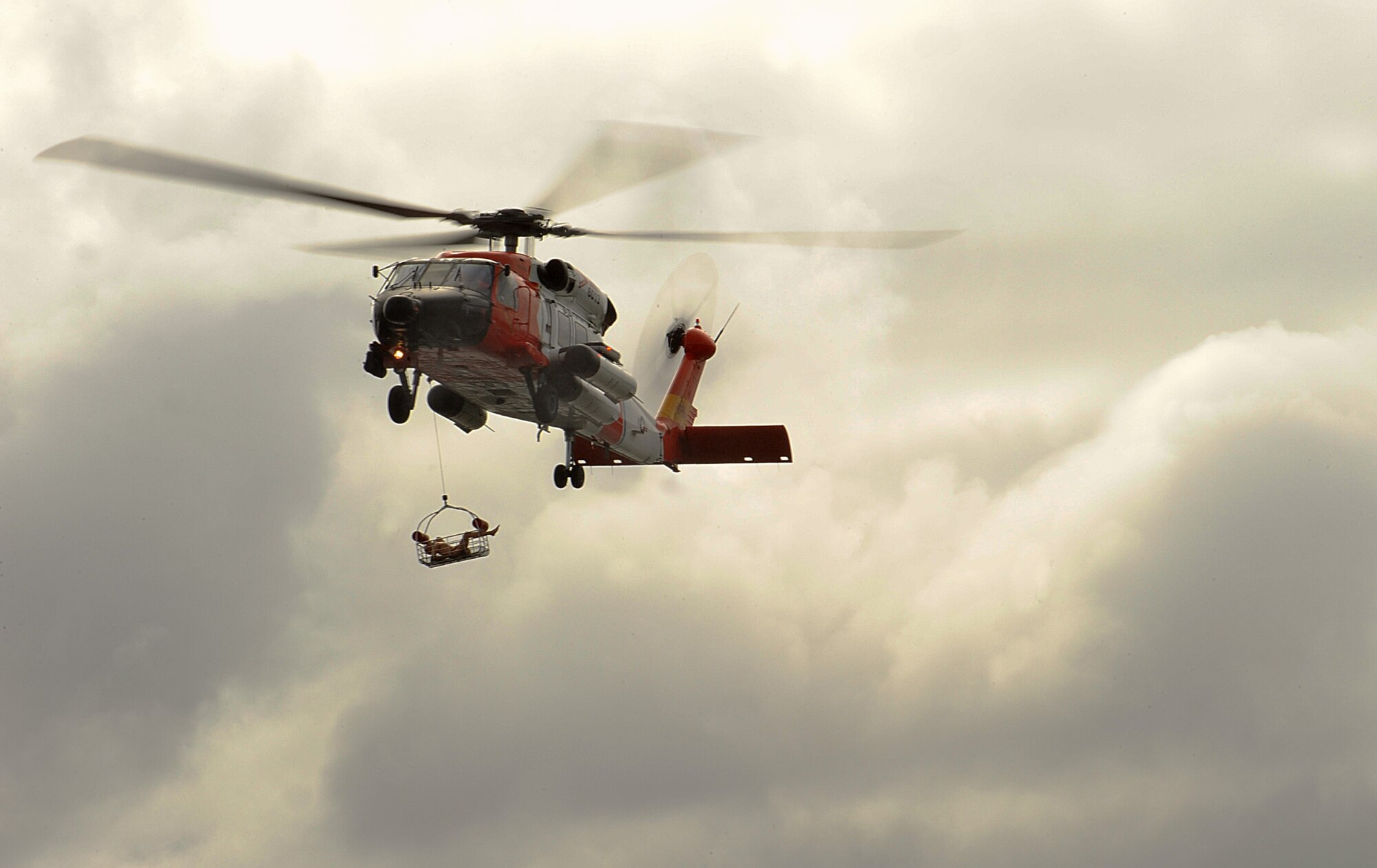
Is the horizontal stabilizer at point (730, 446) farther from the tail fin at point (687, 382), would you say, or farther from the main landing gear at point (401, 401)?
the main landing gear at point (401, 401)

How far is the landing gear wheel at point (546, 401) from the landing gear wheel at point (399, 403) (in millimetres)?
3702

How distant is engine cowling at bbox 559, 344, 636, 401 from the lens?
134ft

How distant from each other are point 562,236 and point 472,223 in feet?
9.20

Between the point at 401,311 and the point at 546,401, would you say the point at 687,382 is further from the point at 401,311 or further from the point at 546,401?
the point at 401,311

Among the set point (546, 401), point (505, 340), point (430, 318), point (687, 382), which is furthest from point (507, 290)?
point (687, 382)

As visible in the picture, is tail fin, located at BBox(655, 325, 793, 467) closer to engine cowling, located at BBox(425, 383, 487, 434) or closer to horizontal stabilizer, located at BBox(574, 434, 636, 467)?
horizontal stabilizer, located at BBox(574, 434, 636, 467)

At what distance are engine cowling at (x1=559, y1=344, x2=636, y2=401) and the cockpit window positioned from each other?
3.63 m

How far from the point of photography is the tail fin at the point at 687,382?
53344 millimetres

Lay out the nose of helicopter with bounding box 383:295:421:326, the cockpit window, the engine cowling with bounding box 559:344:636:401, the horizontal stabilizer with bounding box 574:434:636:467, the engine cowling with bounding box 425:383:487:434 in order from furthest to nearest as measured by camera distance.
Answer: the horizontal stabilizer with bounding box 574:434:636:467 < the engine cowling with bounding box 425:383:487:434 < the engine cowling with bounding box 559:344:636:401 < the cockpit window < the nose of helicopter with bounding box 383:295:421:326

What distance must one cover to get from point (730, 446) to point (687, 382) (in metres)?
4.99

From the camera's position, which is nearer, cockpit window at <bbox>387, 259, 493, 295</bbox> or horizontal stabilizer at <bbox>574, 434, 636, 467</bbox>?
cockpit window at <bbox>387, 259, 493, 295</bbox>

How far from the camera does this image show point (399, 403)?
40531 mm

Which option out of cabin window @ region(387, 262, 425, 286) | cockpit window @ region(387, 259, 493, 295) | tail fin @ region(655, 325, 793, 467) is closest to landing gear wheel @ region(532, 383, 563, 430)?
cockpit window @ region(387, 259, 493, 295)

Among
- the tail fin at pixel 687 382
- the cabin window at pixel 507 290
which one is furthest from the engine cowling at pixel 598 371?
the tail fin at pixel 687 382
